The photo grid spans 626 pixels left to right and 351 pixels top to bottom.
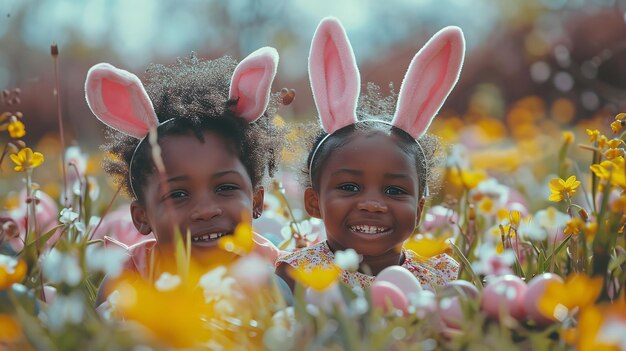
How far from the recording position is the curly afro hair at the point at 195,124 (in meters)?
2.04

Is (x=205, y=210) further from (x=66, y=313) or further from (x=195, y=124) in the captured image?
(x=66, y=313)

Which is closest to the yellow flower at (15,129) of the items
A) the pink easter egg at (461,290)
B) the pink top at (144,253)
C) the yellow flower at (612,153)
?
the pink top at (144,253)

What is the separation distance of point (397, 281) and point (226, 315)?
1.08 feet

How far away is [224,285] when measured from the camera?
4.64 feet

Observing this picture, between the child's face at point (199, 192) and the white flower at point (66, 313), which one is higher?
the white flower at point (66, 313)

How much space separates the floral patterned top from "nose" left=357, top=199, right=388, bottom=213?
0.15 meters

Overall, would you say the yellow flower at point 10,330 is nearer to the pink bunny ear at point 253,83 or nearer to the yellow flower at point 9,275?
the yellow flower at point 9,275

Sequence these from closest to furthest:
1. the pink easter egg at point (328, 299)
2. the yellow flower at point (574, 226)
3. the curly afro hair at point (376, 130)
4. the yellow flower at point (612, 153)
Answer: the pink easter egg at point (328, 299) < the yellow flower at point (574, 226) < the yellow flower at point (612, 153) < the curly afro hair at point (376, 130)

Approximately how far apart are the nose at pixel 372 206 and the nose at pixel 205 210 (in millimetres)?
309

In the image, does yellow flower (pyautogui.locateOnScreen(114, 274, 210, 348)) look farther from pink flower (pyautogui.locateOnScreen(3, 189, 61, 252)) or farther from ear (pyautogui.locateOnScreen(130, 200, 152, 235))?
pink flower (pyautogui.locateOnScreen(3, 189, 61, 252))

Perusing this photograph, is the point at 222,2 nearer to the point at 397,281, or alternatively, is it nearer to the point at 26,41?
the point at 26,41

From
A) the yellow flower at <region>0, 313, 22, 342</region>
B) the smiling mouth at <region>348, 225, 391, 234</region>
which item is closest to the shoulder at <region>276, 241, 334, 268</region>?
the smiling mouth at <region>348, 225, 391, 234</region>

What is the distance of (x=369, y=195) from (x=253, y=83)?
1.27 ft

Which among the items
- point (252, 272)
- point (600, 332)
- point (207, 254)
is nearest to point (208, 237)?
point (207, 254)
